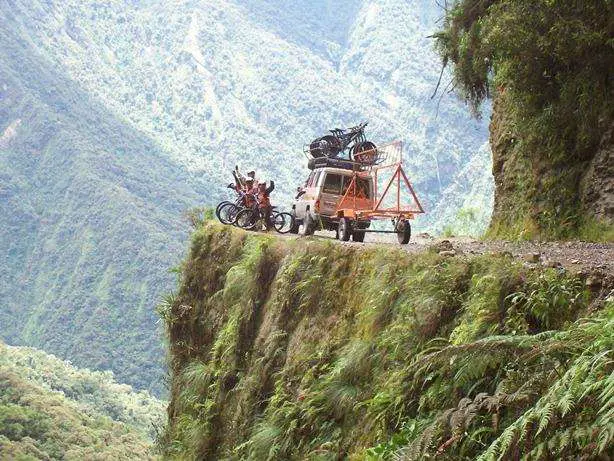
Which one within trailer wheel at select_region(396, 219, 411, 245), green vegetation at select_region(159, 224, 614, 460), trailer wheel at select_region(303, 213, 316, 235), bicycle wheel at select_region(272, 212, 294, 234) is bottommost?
green vegetation at select_region(159, 224, 614, 460)

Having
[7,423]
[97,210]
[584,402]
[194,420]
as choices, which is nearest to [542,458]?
[584,402]

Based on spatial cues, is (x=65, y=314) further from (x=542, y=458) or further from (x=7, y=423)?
(x=542, y=458)

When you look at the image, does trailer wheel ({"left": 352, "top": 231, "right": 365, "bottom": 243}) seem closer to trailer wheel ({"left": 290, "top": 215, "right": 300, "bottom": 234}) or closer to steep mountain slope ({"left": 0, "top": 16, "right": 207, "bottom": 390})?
trailer wheel ({"left": 290, "top": 215, "right": 300, "bottom": 234})

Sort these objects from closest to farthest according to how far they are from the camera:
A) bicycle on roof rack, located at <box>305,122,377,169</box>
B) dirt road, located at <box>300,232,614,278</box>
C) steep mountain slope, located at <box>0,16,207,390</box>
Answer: dirt road, located at <box>300,232,614,278</box>, bicycle on roof rack, located at <box>305,122,377,169</box>, steep mountain slope, located at <box>0,16,207,390</box>

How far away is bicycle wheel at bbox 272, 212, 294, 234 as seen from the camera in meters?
18.9

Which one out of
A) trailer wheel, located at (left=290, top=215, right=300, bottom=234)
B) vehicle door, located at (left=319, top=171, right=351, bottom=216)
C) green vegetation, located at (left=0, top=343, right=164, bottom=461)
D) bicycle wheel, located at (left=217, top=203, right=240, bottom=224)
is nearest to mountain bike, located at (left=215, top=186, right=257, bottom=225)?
bicycle wheel, located at (left=217, top=203, right=240, bottom=224)

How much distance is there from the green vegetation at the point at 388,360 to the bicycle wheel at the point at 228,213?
4.80 m

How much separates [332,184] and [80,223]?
15224 cm

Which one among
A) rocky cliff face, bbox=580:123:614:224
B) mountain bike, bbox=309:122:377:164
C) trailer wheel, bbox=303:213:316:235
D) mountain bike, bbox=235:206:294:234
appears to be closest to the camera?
rocky cliff face, bbox=580:123:614:224

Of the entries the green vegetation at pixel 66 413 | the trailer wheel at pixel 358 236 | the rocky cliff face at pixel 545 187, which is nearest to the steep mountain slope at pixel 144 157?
the green vegetation at pixel 66 413

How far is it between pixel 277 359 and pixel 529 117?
20.5 feet

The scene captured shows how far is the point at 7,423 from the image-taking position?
2758 inches

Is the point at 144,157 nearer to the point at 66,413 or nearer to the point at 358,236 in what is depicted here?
the point at 66,413

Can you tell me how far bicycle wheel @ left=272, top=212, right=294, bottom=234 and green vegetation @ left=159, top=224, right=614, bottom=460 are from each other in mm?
5227
